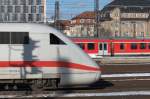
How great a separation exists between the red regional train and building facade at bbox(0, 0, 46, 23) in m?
5.88

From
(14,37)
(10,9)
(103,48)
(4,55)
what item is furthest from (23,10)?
(4,55)

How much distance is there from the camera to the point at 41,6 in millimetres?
51219

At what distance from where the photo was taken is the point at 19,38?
630 inches

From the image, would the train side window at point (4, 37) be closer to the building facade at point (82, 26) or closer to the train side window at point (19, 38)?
the train side window at point (19, 38)

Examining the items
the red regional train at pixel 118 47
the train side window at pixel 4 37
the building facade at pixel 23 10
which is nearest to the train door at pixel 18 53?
the train side window at pixel 4 37

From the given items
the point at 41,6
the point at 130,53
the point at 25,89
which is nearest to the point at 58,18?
the point at 41,6

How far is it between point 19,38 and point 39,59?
40.1 inches

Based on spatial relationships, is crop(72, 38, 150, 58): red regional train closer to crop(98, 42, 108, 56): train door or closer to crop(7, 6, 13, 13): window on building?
crop(98, 42, 108, 56): train door

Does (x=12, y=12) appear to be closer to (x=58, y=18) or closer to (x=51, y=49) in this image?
(x=58, y=18)

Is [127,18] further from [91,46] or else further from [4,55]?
Answer: [4,55]

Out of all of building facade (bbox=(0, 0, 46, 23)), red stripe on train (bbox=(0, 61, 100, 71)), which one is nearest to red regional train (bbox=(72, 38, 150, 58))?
building facade (bbox=(0, 0, 46, 23))

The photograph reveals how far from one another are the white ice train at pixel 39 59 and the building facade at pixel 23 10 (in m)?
31.8

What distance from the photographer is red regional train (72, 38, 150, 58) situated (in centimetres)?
5500

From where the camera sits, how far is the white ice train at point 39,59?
1584cm
